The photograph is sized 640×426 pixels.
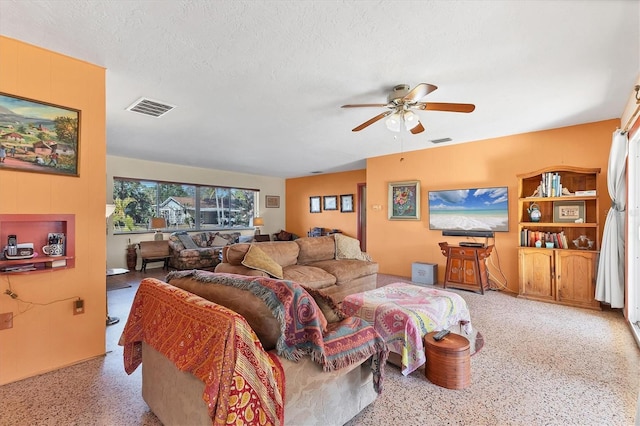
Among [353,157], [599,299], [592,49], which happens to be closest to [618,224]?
[599,299]

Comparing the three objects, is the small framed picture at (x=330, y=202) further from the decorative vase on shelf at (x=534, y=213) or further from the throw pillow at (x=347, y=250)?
the decorative vase on shelf at (x=534, y=213)

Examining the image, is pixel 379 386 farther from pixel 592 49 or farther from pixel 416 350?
pixel 592 49

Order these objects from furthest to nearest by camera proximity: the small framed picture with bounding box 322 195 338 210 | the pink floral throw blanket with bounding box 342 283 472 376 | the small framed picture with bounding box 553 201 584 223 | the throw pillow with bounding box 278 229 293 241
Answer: the throw pillow with bounding box 278 229 293 241, the small framed picture with bounding box 322 195 338 210, the small framed picture with bounding box 553 201 584 223, the pink floral throw blanket with bounding box 342 283 472 376

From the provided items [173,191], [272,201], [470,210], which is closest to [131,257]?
[173,191]

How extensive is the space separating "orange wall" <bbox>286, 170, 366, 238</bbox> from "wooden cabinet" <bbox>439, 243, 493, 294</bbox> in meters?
3.32

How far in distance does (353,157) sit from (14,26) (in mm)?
5165

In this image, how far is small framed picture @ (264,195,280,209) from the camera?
9.23m

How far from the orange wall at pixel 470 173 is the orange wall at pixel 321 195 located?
1.55m

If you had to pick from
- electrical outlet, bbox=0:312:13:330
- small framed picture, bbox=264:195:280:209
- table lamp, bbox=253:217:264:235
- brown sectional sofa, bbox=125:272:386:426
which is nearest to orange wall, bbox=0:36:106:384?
electrical outlet, bbox=0:312:13:330

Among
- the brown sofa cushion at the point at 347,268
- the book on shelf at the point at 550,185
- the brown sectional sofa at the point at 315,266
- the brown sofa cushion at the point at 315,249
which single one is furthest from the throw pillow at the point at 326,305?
the book on shelf at the point at 550,185

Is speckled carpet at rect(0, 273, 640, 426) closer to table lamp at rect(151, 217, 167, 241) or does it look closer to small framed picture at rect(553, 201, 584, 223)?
small framed picture at rect(553, 201, 584, 223)

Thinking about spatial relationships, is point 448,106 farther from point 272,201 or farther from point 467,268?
point 272,201

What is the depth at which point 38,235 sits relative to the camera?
2.33 meters

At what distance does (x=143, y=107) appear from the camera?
3.39 metres
